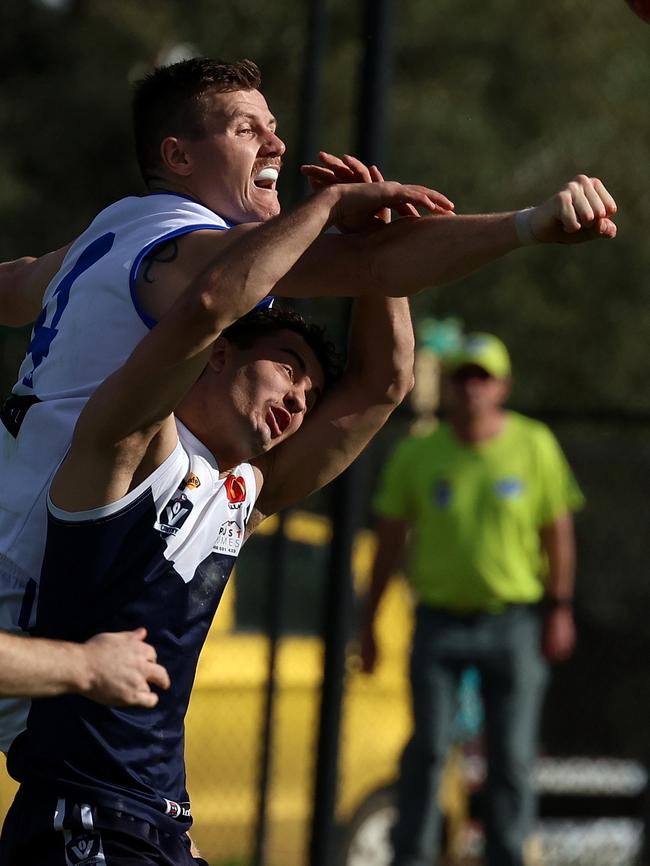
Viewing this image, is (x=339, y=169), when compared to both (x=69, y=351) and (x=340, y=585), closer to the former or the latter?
(x=69, y=351)

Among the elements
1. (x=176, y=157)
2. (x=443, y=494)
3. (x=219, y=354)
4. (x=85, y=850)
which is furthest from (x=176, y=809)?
(x=443, y=494)

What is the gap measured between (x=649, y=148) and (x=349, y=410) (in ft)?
42.1

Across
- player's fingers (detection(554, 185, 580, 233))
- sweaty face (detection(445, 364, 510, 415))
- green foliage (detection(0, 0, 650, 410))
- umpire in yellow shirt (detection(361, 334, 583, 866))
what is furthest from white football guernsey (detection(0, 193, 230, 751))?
green foliage (detection(0, 0, 650, 410))

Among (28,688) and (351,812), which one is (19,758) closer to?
(28,688)

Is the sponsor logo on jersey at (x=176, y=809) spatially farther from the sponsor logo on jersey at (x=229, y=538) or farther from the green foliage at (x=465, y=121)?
the green foliage at (x=465, y=121)

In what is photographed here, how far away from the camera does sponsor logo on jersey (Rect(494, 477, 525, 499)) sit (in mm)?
6953

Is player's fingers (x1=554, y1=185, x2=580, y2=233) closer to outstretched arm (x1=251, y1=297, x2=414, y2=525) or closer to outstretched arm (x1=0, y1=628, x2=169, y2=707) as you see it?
outstretched arm (x1=251, y1=297, x2=414, y2=525)

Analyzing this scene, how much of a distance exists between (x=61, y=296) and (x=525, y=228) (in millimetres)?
898

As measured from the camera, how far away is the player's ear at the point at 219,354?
11.3ft

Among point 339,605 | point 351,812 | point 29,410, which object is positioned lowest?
point 351,812

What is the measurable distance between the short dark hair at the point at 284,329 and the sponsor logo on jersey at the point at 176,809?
90 cm

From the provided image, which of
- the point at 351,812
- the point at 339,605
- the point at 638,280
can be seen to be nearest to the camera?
the point at 339,605

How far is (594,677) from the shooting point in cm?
974

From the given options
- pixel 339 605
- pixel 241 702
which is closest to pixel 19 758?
pixel 339 605
